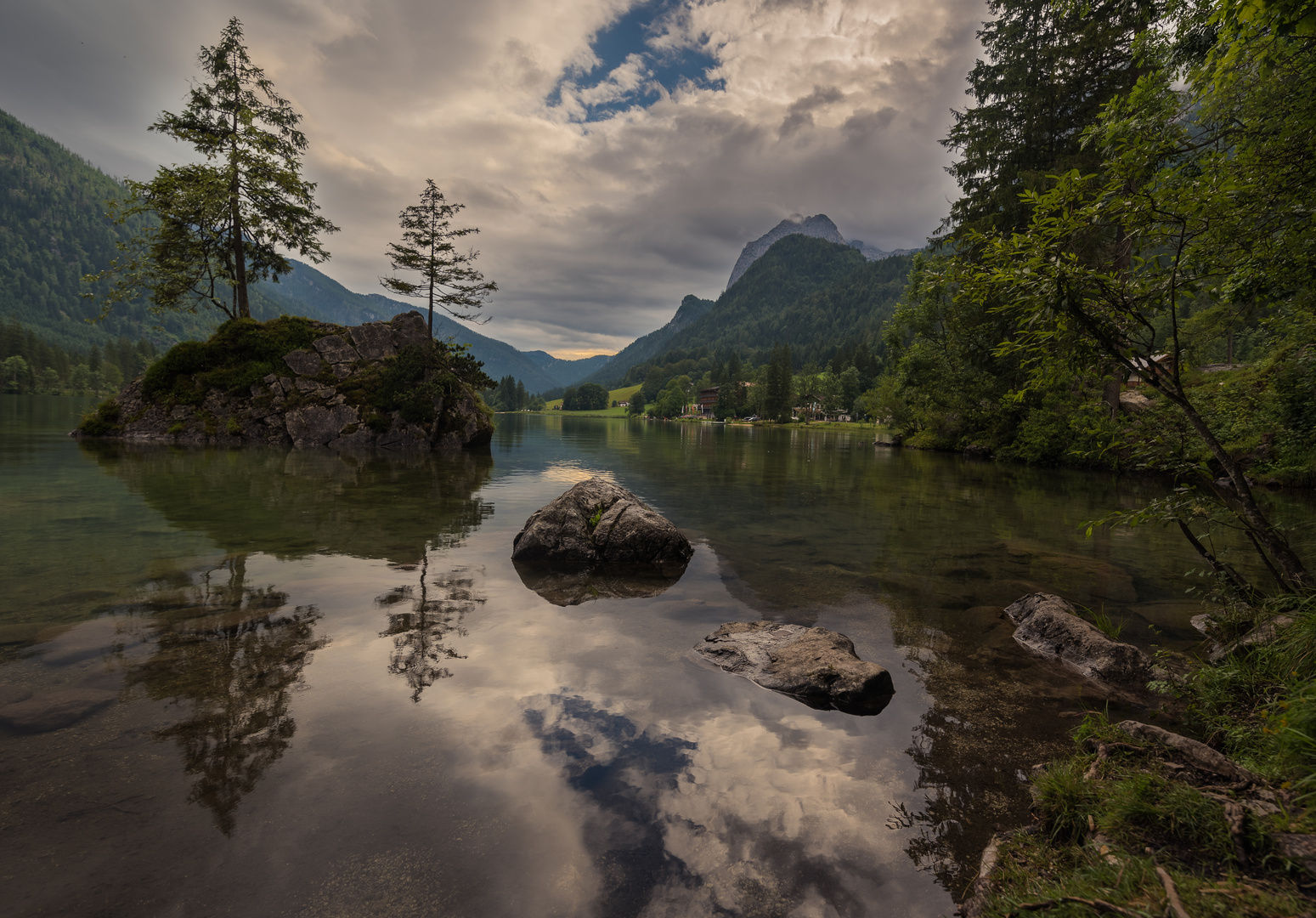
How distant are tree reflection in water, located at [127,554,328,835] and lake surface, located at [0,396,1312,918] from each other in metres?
0.04

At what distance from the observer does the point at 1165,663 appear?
281 inches

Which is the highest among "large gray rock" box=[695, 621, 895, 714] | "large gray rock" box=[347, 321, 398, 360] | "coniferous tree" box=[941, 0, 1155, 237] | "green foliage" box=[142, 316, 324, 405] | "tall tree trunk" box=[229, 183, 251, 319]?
"coniferous tree" box=[941, 0, 1155, 237]

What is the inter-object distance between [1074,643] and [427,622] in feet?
32.0

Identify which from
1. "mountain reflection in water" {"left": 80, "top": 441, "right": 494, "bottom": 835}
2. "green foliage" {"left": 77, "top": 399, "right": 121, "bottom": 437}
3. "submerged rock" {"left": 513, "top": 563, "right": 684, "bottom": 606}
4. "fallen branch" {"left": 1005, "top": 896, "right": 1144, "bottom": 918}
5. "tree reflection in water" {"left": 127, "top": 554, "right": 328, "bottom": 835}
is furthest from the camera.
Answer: "green foliage" {"left": 77, "top": 399, "right": 121, "bottom": 437}

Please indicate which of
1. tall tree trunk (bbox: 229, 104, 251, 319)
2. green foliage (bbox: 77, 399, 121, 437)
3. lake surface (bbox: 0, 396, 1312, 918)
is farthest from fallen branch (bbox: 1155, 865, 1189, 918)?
green foliage (bbox: 77, 399, 121, 437)

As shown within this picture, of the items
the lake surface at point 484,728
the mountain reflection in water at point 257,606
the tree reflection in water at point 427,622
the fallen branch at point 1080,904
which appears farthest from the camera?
the tree reflection in water at point 427,622

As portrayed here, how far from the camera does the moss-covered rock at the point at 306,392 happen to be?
35.9m

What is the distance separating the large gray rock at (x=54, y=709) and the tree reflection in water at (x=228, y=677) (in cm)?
35

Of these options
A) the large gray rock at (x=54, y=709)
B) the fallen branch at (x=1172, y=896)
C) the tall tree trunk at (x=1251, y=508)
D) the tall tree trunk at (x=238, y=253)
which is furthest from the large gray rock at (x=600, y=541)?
the tall tree trunk at (x=238, y=253)

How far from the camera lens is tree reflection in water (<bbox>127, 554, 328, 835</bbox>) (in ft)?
15.8

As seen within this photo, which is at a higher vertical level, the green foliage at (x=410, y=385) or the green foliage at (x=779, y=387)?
the green foliage at (x=779, y=387)

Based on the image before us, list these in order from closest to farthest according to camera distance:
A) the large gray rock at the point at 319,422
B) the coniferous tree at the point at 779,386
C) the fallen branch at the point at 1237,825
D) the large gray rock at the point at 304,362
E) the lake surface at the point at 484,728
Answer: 1. the fallen branch at the point at 1237,825
2. the lake surface at the point at 484,728
3. the large gray rock at the point at 319,422
4. the large gray rock at the point at 304,362
5. the coniferous tree at the point at 779,386

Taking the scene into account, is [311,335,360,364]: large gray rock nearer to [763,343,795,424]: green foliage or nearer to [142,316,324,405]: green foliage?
[142,316,324,405]: green foliage

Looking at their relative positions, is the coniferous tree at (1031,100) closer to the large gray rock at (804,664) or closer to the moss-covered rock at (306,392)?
the large gray rock at (804,664)
